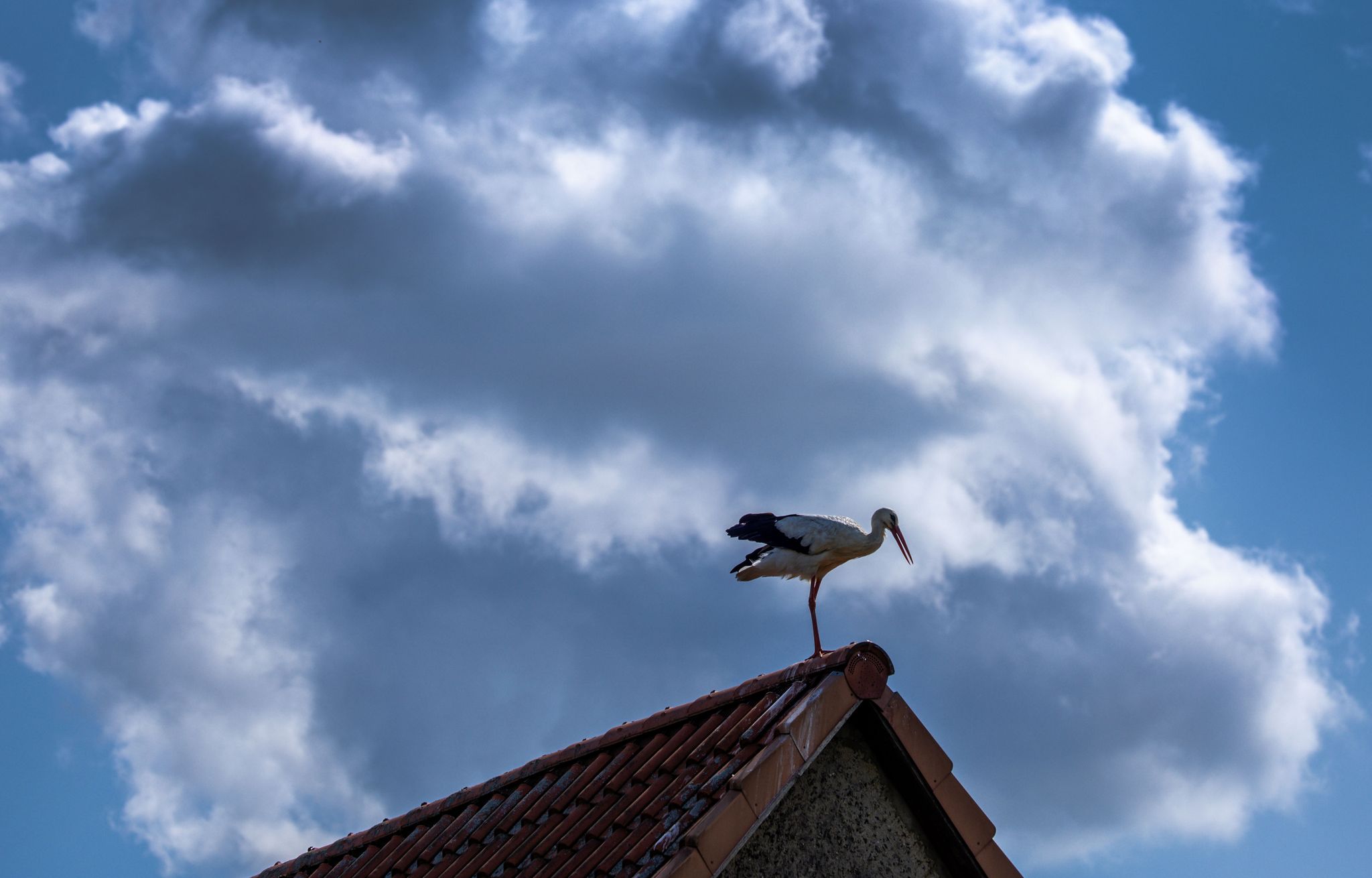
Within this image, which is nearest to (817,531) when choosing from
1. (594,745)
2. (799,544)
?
(799,544)

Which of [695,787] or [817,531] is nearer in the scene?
[695,787]

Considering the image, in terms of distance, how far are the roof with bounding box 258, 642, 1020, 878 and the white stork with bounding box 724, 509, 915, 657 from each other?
8.74 feet

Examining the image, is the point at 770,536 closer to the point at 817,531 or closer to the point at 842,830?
the point at 817,531

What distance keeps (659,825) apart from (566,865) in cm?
66

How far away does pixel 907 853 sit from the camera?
7.40 meters

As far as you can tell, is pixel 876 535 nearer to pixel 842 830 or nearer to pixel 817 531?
pixel 817 531

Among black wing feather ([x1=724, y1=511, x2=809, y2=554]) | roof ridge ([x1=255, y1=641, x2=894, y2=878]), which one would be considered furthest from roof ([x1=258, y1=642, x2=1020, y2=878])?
black wing feather ([x1=724, y1=511, x2=809, y2=554])

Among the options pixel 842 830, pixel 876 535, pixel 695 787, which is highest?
pixel 876 535

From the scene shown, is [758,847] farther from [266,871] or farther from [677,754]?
[266,871]

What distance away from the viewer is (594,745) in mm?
8766

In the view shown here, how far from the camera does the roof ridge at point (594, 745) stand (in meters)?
7.43

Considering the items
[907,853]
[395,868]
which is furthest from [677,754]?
[395,868]

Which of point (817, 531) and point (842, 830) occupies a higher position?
point (817, 531)

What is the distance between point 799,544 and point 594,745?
2.83m
